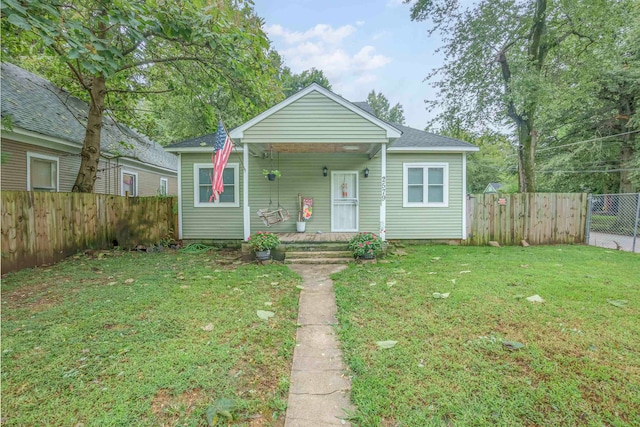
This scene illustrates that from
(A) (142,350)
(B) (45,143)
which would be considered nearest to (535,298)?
(A) (142,350)

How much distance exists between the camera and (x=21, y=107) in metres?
7.57

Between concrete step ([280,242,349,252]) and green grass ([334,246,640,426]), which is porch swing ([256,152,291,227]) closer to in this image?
concrete step ([280,242,349,252])

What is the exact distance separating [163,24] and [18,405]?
216 inches

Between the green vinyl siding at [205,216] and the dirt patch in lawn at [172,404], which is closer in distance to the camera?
the dirt patch in lawn at [172,404]

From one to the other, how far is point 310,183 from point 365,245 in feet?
10.4

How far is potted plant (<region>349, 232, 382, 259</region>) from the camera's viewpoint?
6.29 meters

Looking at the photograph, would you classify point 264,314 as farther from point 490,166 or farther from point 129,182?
point 490,166

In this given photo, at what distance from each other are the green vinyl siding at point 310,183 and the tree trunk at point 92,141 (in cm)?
396

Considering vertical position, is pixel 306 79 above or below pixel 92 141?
above

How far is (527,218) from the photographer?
8609 mm

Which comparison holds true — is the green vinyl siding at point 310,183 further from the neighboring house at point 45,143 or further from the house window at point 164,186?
the house window at point 164,186

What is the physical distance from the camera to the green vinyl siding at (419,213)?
867cm

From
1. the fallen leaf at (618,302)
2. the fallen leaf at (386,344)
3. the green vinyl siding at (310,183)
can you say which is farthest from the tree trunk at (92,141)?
the fallen leaf at (618,302)

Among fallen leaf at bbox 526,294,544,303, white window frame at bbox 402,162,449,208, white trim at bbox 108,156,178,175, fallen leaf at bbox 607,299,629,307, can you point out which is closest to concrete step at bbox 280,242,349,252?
white window frame at bbox 402,162,449,208
